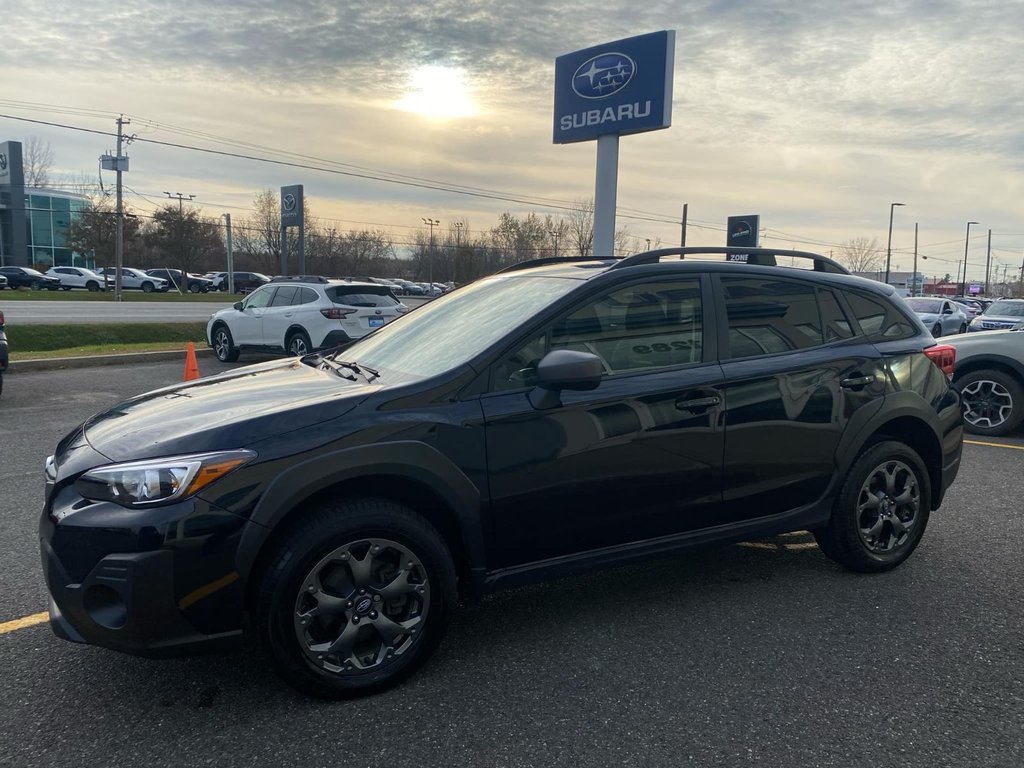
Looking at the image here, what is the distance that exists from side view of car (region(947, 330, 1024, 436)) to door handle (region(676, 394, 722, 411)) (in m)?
6.00

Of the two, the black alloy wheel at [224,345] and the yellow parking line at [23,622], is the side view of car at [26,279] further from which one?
the yellow parking line at [23,622]

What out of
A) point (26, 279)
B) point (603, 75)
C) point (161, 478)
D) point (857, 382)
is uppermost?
point (603, 75)

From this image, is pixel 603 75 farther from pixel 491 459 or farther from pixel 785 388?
pixel 491 459

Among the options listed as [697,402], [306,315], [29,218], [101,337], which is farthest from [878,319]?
[29,218]

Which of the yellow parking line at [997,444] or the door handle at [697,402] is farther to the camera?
the yellow parking line at [997,444]

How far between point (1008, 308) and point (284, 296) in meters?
18.9

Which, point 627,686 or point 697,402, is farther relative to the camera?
point 697,402

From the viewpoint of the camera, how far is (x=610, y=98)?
57.7 ft

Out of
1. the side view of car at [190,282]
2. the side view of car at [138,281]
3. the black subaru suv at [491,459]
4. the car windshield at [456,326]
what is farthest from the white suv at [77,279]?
the car windshield at [456,326]

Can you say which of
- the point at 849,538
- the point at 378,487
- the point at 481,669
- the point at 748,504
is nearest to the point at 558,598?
the point at 481,669

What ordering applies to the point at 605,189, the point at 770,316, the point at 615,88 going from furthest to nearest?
the point at 605,189 < the point at 615,88 < the point at 770,316

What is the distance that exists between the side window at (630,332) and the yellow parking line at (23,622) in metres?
2.46

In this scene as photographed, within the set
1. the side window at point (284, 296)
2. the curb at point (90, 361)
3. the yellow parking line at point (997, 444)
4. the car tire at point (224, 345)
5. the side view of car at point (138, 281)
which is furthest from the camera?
the side view of car at point (138, 281)

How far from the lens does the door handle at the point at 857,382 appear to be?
3789 mm
